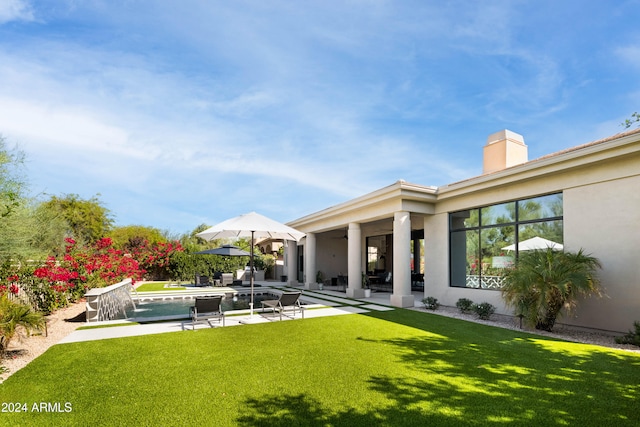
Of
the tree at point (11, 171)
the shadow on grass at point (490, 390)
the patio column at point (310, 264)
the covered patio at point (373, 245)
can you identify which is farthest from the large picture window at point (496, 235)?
the tree at point (11, 171)

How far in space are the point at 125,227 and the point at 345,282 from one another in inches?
1288

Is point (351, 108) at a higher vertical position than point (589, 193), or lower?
higher

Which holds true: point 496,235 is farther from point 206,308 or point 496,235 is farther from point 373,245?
point 373,245

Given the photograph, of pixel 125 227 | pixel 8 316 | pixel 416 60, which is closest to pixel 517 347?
pixel 8 316

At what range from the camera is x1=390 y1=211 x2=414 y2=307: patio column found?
1277 cm

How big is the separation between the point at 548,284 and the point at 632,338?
1.83 metres

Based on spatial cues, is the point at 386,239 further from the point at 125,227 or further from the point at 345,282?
the point at 125,227

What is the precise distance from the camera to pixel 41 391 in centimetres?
448

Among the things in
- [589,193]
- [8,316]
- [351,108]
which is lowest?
[8,316]

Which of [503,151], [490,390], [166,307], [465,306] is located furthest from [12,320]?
[503,151]

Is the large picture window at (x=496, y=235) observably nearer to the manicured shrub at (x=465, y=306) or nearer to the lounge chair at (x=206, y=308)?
the manicured shrub at (x=465, y=306)

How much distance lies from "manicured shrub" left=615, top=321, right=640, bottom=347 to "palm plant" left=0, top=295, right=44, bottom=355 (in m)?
12.0

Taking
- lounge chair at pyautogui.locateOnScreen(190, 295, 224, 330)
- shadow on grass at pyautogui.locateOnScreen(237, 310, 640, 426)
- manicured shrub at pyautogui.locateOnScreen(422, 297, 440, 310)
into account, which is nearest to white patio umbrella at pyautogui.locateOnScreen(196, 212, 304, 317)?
lounge chair at pyautogui.locateOnScreen(190, 295, 224, 330)

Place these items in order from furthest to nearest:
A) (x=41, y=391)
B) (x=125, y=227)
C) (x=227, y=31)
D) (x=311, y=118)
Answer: (x=125, y=227), (x=311, y=118), (x=227, y=31), (x=41, y=391)
